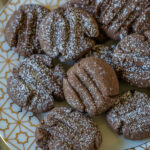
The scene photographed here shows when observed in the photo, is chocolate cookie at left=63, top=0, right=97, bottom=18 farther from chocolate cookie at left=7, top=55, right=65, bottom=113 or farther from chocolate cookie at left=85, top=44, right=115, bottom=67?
chocolate cookie at left=7, top=55, right=65, bottom=113

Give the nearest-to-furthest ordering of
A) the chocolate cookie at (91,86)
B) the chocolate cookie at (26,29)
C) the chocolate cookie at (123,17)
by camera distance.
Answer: the chocolate cookie at (91,86) < the chocolate cookie at (123,17) < the chocolate cookie at (26,29)

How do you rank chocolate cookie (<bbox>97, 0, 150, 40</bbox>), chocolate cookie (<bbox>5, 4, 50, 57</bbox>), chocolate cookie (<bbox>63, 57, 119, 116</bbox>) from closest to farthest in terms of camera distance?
chocolate cookie (<bbox>63, 57, 119, 116</bbox>)
chocolate cookie (<bbox>97, 0, 150, 40</bbox>)
chocolate cookie (<bbox>5, 4, 50, 57</bbox>)

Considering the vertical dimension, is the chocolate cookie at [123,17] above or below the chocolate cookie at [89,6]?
below

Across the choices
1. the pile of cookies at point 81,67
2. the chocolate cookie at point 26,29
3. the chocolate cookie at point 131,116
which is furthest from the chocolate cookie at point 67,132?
the chocolate cookie at point 26,29

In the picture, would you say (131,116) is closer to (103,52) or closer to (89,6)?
(103,52)

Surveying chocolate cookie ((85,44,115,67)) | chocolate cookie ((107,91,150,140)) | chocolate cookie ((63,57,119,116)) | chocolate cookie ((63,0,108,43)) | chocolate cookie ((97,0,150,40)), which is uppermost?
chocolate cookie ((63,0,108,43))

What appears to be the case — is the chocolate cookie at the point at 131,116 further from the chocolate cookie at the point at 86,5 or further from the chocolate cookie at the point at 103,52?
the chocolate cookie at the point at 86,5

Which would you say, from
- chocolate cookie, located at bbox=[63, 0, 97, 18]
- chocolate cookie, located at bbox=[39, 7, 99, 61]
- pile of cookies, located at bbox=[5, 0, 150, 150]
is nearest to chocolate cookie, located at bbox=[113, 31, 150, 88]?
pile of cookies, located at bbox=[5, 0, 150, 150]

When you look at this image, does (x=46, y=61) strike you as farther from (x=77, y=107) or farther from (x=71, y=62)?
(x=77, y=107)
